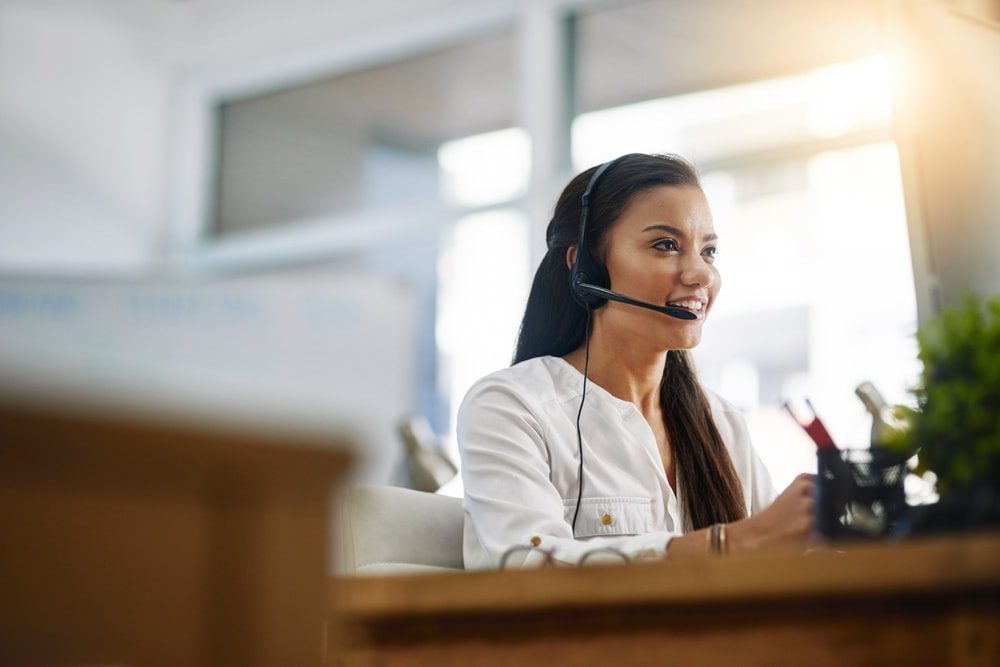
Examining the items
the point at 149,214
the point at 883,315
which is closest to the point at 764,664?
the point at 883,315

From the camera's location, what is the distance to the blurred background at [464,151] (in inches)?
143

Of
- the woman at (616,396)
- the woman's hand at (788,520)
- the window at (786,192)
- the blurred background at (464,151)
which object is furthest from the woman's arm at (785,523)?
the window at (786,192)

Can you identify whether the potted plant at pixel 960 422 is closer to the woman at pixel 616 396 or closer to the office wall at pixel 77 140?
the woman at pixel 616 396

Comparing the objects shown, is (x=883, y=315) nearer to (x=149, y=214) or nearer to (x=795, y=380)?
(x=795, y=380)

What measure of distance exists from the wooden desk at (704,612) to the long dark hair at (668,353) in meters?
0.98

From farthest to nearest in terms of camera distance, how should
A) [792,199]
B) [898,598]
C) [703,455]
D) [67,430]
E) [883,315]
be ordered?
[792,199] < [883,315] < [703,455] < [898,598] < [67,430]

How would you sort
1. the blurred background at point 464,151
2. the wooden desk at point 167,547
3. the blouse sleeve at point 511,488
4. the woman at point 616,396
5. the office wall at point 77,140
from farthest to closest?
the office wall at point 77,140, the blurred background at point 464,151, the woman at point 616,396, the blouse sleeve at point 511,488, the wooden desk at point 167,547

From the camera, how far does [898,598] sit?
65 centimetres

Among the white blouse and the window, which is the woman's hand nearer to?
the white blouse

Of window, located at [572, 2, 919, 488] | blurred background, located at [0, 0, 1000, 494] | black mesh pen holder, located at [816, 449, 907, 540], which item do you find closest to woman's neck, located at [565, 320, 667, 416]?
black mesh pen holder, located at [816, 449, 907, 540]

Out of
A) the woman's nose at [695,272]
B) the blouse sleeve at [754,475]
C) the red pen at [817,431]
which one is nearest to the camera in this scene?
the red pen at [817,431]

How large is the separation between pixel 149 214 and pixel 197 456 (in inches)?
184

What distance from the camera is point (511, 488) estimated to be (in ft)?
4.68

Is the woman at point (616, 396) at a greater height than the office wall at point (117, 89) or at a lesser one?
lesser
